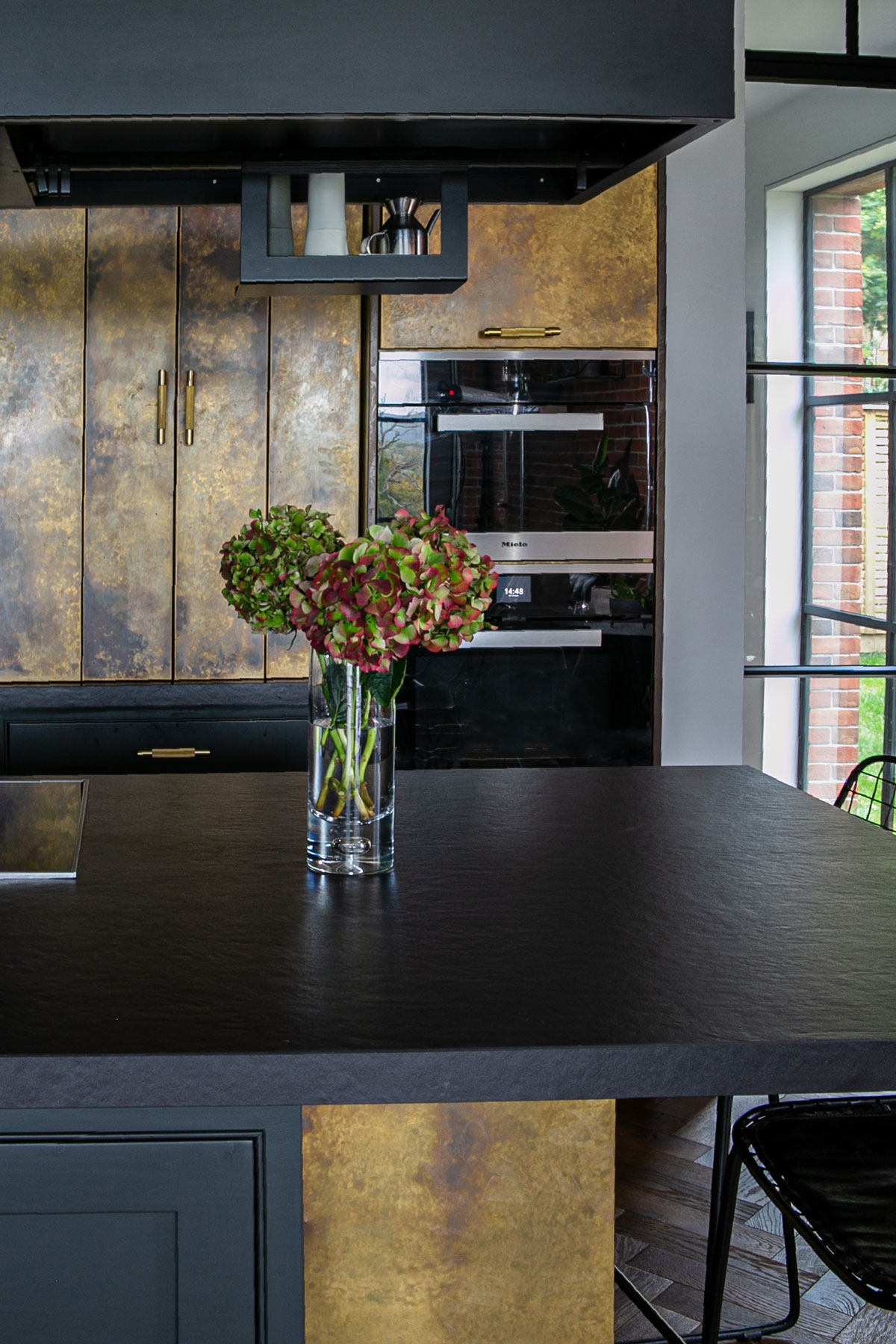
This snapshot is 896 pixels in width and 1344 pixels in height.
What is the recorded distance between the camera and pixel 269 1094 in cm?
96

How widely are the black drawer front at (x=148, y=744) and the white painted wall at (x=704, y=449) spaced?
1109 millimetres

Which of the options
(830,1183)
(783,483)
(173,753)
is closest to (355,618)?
(830,1183)

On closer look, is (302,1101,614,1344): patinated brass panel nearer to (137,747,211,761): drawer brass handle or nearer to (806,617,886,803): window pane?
(137,747,211,761): drawer brass handle

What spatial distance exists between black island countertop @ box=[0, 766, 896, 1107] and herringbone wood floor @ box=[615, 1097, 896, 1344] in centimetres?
99

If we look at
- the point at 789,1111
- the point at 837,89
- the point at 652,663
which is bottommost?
the point at 789,1111

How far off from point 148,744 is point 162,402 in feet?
2.95

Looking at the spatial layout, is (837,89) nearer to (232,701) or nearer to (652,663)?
(652,663)

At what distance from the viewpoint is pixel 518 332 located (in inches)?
131

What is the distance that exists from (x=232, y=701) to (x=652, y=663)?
3.80ft

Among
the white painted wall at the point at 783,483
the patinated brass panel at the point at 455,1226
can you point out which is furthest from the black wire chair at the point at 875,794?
the patinated brass panel at the point at 455,1226

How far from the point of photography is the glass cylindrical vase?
4.75ft

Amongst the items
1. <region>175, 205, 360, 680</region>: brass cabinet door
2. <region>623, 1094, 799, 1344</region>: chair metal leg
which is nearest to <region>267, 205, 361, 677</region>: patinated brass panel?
<region>175, 205, 360, 680</region>: brass cabinet door

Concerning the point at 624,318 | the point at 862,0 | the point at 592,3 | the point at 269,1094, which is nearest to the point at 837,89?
the point at 862,0

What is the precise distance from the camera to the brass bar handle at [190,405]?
3307 mm
